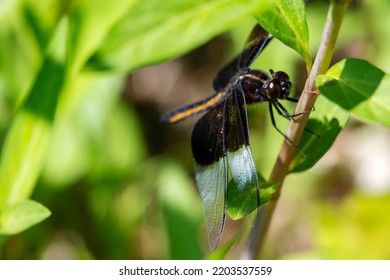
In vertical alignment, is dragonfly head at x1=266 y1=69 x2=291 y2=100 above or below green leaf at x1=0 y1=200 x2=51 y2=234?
above

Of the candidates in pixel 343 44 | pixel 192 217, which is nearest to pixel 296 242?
pixel 192 217

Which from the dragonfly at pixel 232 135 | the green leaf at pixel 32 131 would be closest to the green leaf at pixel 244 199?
the dragonfly at pixel 232 135

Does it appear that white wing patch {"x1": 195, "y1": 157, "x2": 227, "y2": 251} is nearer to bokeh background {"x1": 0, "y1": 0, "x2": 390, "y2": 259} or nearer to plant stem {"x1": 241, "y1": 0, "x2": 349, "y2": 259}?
plant stem {"x1": 241, "y1": 0, "x2": 349, "y2": 259}

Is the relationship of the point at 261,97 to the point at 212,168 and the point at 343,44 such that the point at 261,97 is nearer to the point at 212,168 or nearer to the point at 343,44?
the point at 212,168

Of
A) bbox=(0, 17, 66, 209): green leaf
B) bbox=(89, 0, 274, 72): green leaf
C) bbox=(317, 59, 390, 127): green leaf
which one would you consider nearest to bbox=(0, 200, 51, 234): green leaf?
bbox=(0, 17, 66, 209): green leaf
